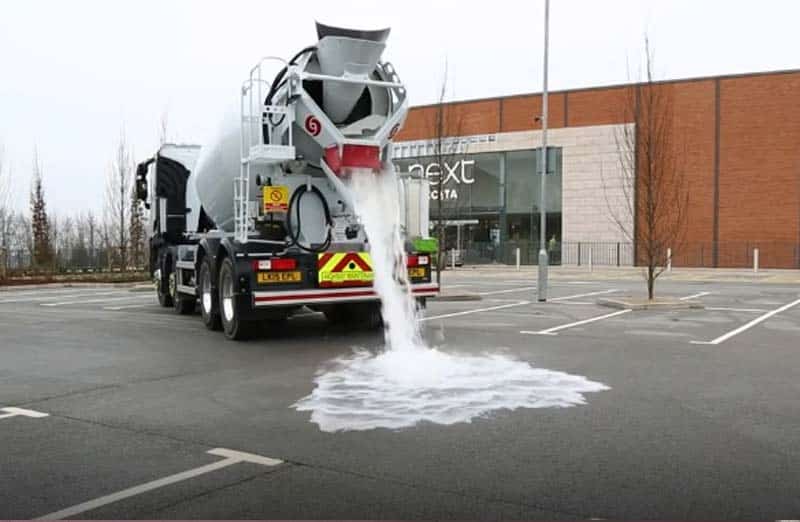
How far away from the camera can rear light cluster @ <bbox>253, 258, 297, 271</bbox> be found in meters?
11.8

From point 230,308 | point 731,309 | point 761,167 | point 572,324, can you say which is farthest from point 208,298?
point 761,167

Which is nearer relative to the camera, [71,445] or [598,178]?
[71,445]

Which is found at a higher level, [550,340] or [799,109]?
[799,109]

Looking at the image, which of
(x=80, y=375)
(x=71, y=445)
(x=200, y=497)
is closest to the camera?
(x=200, y=497)

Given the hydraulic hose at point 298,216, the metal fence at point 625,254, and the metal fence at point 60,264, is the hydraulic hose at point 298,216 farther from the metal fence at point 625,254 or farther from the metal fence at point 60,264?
the metal fence at point 625,254

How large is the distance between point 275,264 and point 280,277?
0.67ft

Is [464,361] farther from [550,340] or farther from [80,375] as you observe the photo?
[80,375]

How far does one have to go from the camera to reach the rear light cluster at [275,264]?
11.8 metres

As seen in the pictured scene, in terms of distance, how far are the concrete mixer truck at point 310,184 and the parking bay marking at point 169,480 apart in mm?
6056

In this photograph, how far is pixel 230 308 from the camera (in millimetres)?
12555

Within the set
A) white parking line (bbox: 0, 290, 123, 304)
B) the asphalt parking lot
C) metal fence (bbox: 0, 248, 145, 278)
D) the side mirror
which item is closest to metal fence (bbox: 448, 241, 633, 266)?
metal fence (bbox: 0, 248, 145, 278)

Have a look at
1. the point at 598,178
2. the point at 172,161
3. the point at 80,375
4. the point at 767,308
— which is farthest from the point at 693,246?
the point at 80,375

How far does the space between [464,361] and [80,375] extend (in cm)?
453

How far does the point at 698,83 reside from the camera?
130ft
